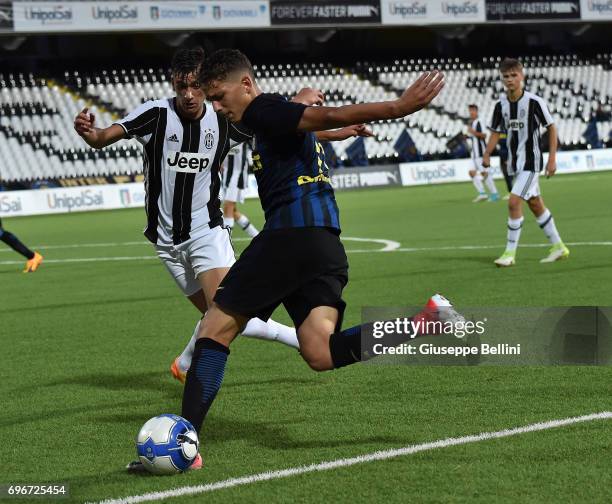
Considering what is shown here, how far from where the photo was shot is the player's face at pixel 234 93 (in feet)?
17.0

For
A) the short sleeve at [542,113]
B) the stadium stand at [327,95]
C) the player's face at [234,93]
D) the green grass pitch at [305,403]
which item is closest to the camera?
the green grass pitch at [305,403]

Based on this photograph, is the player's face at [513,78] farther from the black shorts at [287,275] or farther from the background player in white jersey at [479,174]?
the background player in white jersey at [479,174]

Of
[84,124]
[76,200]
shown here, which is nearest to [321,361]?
[84,124]

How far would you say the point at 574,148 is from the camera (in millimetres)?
45438

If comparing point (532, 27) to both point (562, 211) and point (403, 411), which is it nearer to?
point (562, 211)

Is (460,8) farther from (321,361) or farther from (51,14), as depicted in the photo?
(321,361)

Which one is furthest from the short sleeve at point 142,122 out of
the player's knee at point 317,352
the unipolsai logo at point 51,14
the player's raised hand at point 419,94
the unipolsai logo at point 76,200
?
the unipolsai logo at point 51,14

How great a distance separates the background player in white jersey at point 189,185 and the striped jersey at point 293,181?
5.56ft

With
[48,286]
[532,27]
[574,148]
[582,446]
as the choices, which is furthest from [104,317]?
[532,27]

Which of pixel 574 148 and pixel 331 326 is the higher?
pixel 331 326

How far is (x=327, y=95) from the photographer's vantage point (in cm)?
4378

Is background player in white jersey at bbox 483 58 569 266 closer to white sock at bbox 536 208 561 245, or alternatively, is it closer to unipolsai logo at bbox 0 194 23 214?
white sock at bbox 536 208 561 245

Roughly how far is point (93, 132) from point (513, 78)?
7633 millimetres

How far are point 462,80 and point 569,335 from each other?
41.5 meters
